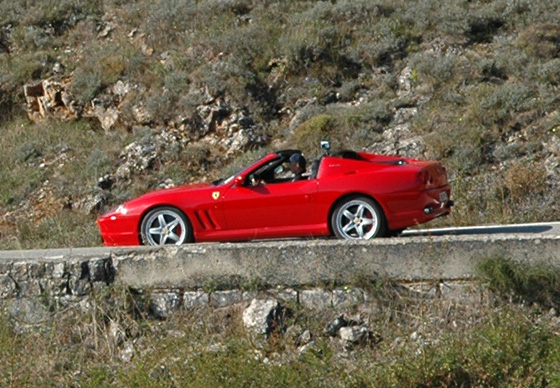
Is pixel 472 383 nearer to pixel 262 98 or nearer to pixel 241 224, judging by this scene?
pixel 241 224

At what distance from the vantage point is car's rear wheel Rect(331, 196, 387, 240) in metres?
10.7

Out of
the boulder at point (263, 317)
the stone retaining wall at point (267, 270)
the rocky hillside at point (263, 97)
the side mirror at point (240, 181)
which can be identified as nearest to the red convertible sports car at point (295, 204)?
the side mirror at point (240, 181)

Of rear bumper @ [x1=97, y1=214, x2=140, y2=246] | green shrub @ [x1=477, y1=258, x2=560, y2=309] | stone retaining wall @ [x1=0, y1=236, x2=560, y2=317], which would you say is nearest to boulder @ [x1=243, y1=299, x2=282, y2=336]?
stone retaining wall @ [x1=0, y1=236, x2=560, y2=317]

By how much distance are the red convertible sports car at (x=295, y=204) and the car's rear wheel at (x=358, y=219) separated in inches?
0.4

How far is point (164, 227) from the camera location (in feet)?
37.6

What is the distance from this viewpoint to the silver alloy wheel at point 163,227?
11414 mm

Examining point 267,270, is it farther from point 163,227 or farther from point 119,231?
point 119,231

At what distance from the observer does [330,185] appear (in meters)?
10.8

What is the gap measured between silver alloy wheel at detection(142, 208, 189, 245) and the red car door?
0.64 m

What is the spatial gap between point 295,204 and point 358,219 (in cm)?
74

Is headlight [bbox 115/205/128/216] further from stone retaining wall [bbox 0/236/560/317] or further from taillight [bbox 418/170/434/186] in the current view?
taillight [bbox 418/170/434/186]

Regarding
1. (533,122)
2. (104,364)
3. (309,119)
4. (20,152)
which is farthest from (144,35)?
(104,364)

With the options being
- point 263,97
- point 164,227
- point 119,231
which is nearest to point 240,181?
point 164,227

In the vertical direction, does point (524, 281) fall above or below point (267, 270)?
below
